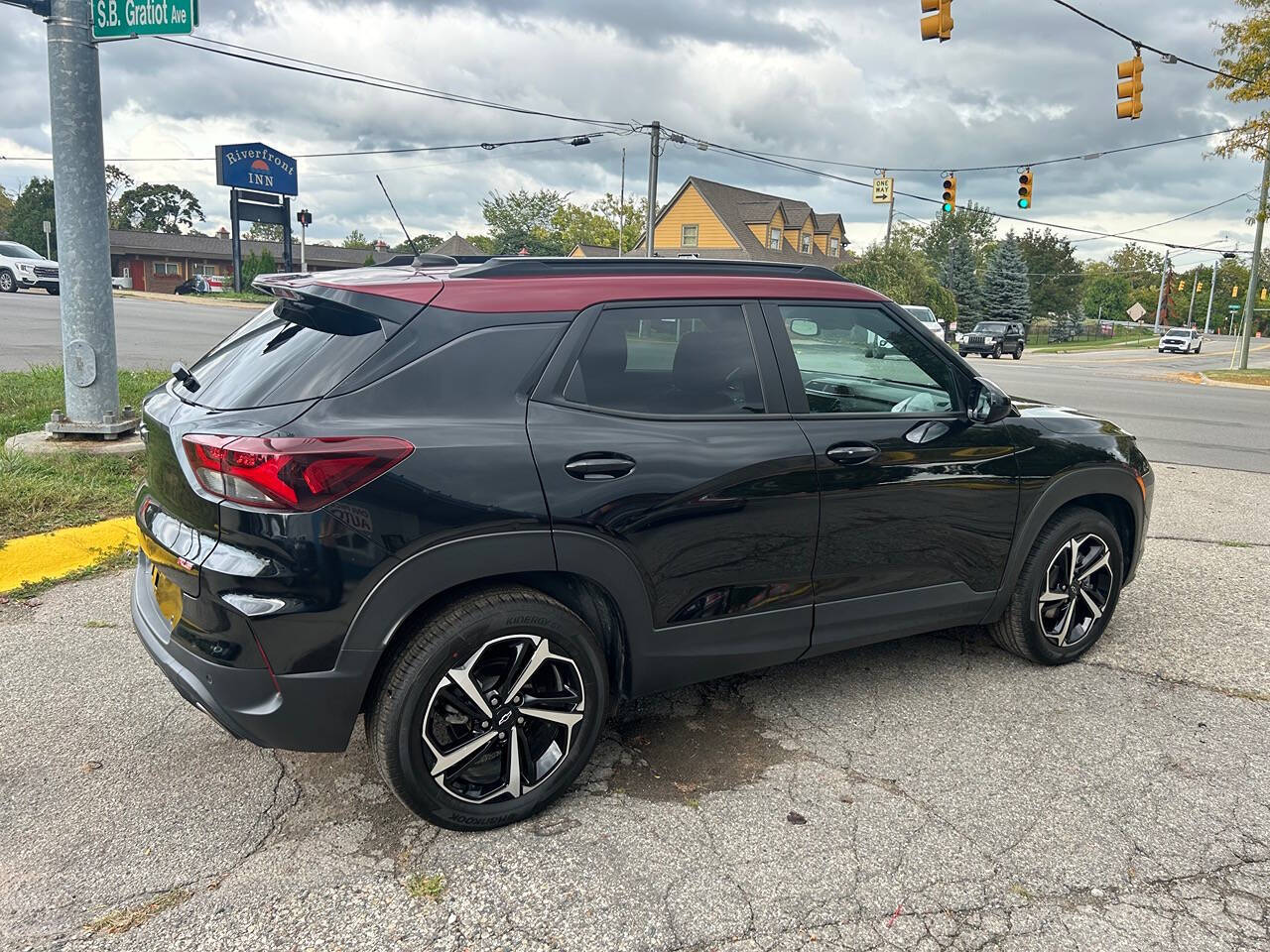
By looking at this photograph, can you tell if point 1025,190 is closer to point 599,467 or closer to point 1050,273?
point 599,467

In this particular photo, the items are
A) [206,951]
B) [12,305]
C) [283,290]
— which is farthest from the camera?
[12,305]

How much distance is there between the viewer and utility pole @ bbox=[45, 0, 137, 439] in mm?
6406

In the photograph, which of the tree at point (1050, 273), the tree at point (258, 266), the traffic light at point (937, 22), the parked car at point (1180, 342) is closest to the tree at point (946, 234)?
the tree at point (1050, 273)

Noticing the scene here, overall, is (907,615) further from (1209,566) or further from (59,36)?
(59,36)

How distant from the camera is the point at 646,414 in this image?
3.05 meters

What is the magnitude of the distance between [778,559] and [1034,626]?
1.53 meters

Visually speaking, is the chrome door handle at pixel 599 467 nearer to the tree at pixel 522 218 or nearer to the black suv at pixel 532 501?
the black suv at pixel 532 501

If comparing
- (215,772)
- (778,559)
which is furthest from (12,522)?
(778,559)

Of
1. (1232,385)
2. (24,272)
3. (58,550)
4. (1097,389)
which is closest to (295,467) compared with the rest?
(58,550)

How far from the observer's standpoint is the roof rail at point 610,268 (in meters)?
3.04

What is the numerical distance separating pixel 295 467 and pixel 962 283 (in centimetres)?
6845

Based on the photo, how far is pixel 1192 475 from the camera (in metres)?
9.27

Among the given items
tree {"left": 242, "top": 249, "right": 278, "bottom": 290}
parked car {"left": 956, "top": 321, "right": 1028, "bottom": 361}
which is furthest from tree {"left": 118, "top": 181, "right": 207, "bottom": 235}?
parked car {"left": 956, "top": 321, "right": 1028, "bottom": 361}

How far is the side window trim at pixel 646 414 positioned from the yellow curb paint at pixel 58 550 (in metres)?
3.38
